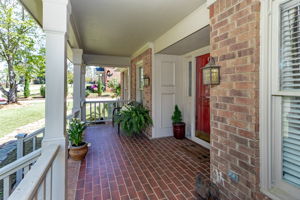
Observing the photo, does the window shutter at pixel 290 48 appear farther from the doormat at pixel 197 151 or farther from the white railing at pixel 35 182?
the doormat at pixel 197 151

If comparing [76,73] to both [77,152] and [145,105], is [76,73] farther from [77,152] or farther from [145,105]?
[77,152]

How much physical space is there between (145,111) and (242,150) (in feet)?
9.42

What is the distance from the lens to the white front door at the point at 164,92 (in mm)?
4066

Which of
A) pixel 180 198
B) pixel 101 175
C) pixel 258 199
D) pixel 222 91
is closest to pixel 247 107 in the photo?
pixel 222 91

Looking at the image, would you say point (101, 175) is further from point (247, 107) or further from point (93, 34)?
point (93, 34)

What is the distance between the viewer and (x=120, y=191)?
2.01m

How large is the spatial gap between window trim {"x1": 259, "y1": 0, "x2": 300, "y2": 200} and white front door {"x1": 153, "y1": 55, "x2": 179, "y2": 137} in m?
2.82

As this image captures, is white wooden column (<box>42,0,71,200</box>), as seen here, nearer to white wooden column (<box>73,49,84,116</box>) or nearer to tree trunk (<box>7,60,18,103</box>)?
white wooden column (<box>73,49,84,116</box>)

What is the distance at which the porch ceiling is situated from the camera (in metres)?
2.26

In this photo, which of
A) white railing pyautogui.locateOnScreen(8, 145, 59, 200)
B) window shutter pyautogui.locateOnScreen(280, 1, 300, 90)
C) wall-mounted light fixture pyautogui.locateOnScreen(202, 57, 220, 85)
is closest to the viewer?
white railing pyautogui.locateOnScreen(8, 145, 59, 200)

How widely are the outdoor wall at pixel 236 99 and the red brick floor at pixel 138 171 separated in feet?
2.04

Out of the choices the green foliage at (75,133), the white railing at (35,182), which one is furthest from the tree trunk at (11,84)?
the white railing at (35,182)

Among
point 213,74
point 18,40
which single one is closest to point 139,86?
point 213,74

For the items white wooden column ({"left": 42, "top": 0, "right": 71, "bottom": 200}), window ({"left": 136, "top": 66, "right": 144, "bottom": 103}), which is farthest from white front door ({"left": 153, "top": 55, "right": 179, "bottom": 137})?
white wooden column ({"left": 42, "top": 0, "right": 71, "bottom": 200})
